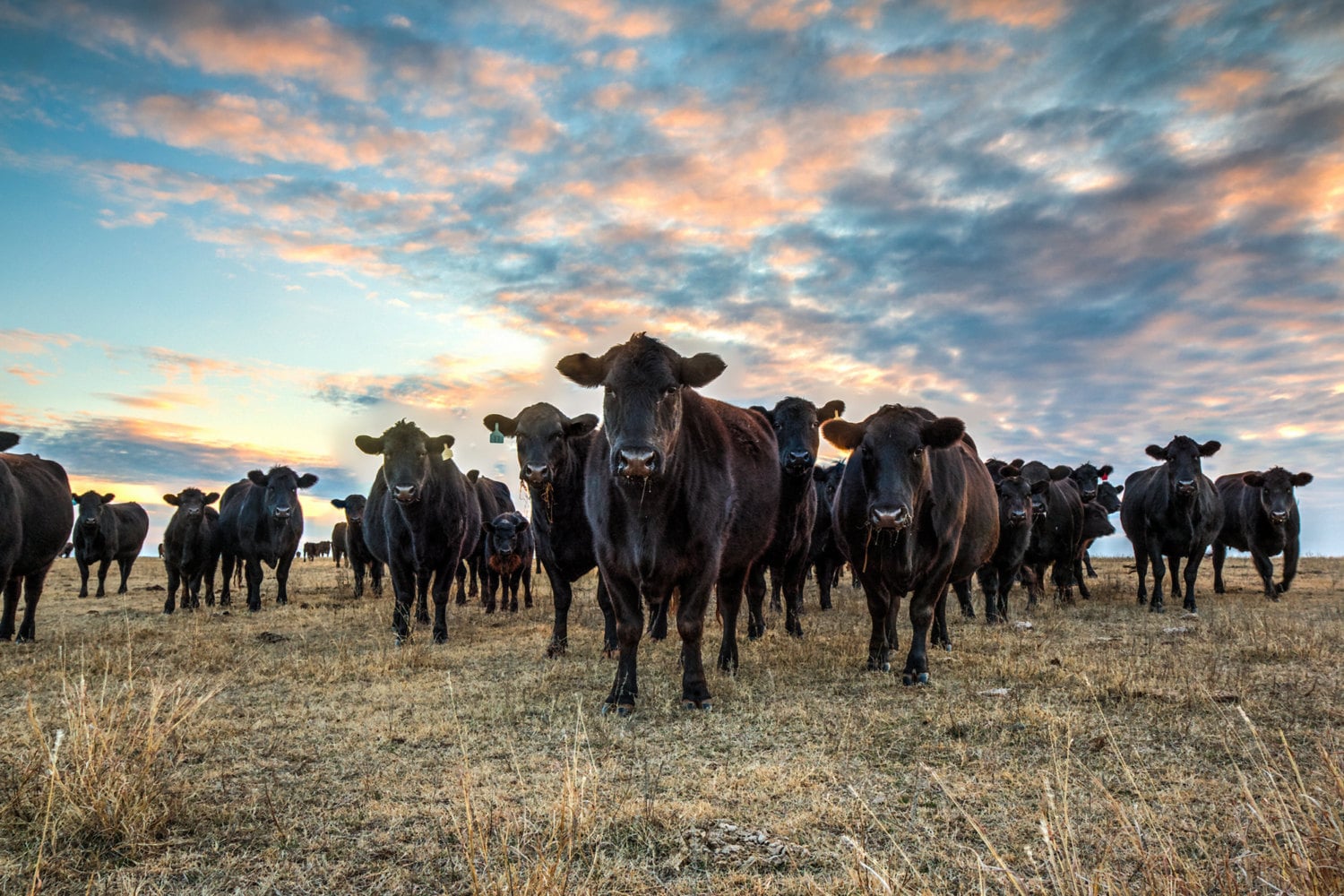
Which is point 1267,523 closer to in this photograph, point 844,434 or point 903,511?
point 844,434

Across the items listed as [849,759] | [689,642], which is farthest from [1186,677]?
[689,642]

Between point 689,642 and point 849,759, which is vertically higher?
point 689,642

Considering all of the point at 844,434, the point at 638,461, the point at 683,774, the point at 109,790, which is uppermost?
the point at 844,434

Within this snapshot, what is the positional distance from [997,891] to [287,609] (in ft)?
50.1

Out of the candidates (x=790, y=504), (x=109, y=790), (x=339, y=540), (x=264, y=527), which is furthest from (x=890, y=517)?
(x=339, y=540)

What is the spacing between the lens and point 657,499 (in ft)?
21.1

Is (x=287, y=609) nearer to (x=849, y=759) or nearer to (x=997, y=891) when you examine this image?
(x=849, y=759)

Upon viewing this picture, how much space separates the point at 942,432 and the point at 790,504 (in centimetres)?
246

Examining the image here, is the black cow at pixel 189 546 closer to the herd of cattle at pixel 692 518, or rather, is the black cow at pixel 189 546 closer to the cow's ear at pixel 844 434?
the herd of cattle at pixel 692 518

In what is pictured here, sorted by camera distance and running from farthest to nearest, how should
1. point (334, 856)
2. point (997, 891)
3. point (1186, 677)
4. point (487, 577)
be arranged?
point (487, 577), point (1186, 677), point (334, 856), point (997, 891)

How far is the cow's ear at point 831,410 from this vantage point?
11.6 metres

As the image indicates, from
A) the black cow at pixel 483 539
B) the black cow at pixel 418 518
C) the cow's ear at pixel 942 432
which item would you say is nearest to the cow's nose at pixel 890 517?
the cow's ear at pixel 942 432

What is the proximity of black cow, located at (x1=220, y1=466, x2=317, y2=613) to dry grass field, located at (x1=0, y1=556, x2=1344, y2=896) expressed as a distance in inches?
277

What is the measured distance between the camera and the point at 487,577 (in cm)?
1666
